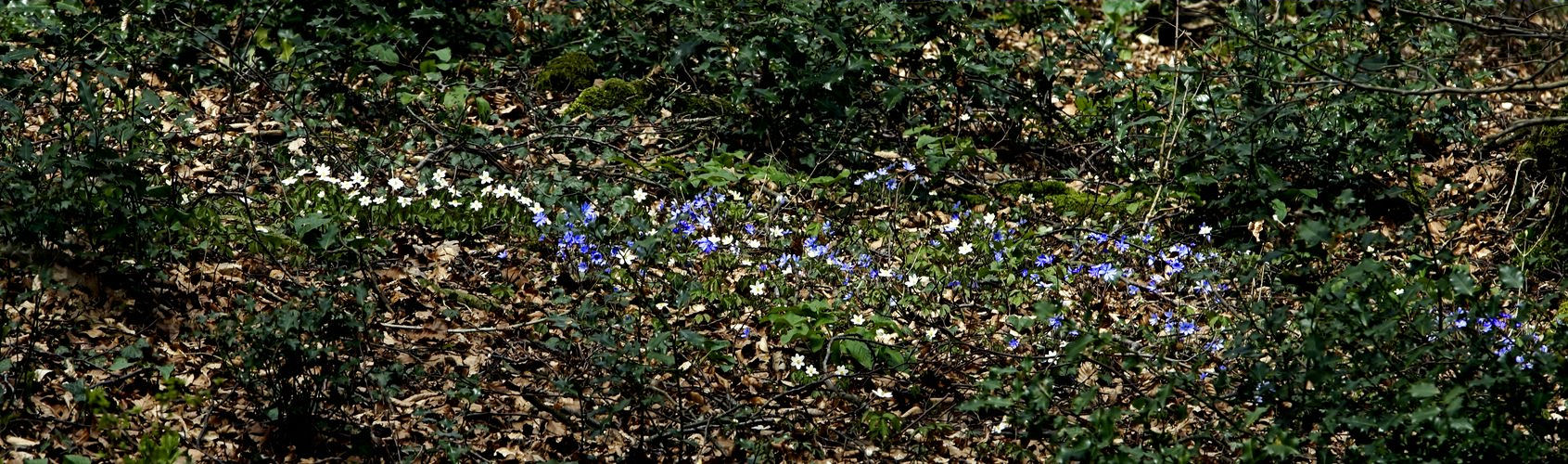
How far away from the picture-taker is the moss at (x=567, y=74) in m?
6.53

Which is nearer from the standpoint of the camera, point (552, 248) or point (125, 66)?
point (552, 248)

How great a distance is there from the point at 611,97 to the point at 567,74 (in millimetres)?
345

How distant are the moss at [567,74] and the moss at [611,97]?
0.49 ft

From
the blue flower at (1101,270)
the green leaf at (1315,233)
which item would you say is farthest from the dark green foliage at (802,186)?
the blue flower at (1101,270)

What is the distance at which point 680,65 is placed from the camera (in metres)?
6.55

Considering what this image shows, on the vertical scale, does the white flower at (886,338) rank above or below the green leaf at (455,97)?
below

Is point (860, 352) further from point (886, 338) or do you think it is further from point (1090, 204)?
point (1090, 204)

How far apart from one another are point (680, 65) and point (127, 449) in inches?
145

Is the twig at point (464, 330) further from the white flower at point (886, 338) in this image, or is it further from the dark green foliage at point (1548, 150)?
the dark green foliage at point (1548, 150)

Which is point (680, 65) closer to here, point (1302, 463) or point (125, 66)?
point (125, 66)

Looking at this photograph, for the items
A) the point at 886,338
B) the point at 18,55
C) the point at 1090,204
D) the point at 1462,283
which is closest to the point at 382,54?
the point at 18,55

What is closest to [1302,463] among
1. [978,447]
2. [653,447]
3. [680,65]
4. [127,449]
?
[978,447]

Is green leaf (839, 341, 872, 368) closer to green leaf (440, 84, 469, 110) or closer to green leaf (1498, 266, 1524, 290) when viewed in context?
green leaf (1498, 266, 1524, 290)

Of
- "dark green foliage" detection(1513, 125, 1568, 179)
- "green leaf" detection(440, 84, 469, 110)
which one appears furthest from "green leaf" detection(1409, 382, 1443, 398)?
"green leaf" detection(440, 84, 469, 110)
